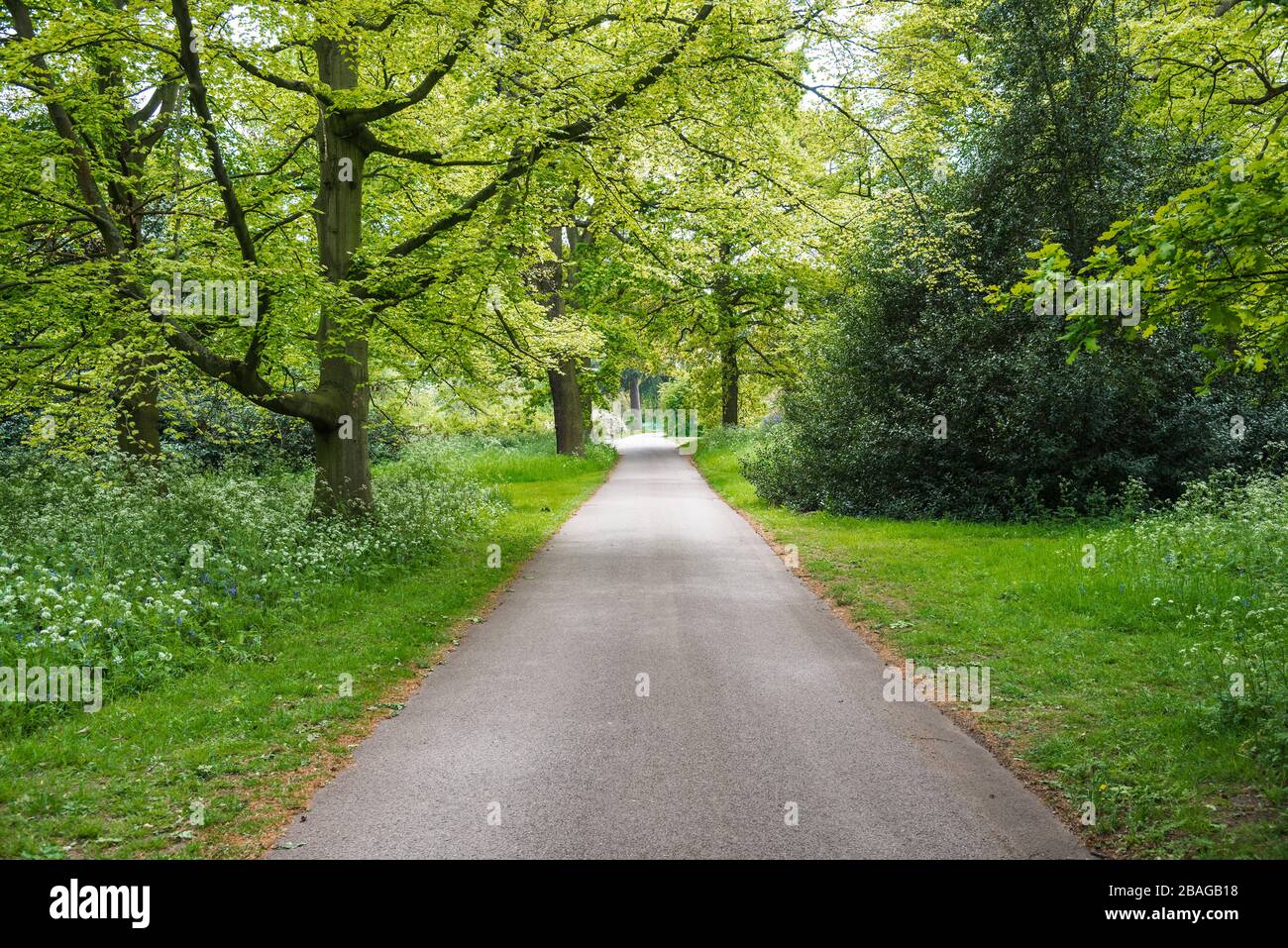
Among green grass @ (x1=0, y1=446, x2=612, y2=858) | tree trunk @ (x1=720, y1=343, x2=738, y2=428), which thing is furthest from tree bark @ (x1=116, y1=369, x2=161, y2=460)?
tree trunk @ (x1=720, y1=343, x2=738, y2=428)

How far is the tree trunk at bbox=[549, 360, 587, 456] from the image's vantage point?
30.6 meters

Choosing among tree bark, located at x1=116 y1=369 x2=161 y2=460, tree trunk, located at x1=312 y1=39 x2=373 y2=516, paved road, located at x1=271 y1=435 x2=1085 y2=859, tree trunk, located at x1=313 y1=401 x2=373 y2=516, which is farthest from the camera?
tree bark, located at x1=116 y1=369 x2=161 y2=460

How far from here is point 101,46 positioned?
9648mm

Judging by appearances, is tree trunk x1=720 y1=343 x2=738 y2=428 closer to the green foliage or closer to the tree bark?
the green foliage

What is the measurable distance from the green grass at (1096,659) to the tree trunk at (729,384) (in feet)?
69.7

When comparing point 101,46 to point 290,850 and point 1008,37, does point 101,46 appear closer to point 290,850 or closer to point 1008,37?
point 290,850

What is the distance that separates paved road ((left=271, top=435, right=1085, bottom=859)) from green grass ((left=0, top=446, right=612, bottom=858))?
0.38 metres

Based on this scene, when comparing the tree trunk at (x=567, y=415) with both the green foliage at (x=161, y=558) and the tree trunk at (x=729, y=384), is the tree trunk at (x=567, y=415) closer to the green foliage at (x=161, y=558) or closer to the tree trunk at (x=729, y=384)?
the tree trunk at (x=729, y=384)

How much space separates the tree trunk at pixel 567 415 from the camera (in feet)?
100

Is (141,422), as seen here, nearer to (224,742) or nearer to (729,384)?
(224,742)

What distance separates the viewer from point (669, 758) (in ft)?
19.0

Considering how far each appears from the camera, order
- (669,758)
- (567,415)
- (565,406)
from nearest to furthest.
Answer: (669,758) → (565,406) → (567,415)

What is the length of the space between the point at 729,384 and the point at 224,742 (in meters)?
33.2

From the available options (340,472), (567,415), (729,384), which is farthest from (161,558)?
(729,384)
